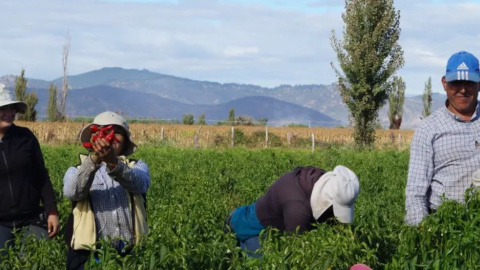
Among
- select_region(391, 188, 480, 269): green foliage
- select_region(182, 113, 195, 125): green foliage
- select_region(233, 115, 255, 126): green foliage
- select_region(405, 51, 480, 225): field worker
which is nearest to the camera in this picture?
select_region(391, 188, 480, 269): green foliage

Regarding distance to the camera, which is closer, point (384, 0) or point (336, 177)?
point (336, 177)

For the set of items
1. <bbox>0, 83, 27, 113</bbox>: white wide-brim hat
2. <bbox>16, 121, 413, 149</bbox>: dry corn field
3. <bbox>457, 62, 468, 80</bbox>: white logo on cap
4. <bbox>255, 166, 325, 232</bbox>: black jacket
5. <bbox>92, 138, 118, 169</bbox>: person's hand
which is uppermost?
<bbox>457, 62, 468, 80</bbox>: white logo on cap

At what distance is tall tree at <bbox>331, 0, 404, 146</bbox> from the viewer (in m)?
44.9

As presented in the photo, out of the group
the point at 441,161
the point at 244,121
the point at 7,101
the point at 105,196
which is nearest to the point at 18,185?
the point at 7,101

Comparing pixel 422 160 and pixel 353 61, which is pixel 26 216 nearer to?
pixel 422 160

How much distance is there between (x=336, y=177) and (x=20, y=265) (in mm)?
1978

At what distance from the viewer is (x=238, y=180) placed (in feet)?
47.4

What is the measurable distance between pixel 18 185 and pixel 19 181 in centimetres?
3

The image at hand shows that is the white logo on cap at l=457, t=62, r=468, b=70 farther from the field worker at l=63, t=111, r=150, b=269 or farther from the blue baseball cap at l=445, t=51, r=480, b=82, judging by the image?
the field worker at l=63, t=111, r=150, b=269

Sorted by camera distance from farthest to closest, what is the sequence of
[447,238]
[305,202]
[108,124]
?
[108,124], [447,238], [305,202]

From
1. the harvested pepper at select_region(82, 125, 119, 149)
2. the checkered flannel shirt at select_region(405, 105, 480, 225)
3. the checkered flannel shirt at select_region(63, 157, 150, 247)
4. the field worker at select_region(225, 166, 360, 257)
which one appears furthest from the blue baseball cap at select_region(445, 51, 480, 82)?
the harvested pepper at select_region(82, 125, 119, 149)

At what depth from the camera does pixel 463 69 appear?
5.74m

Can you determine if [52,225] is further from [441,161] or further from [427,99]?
[427,99]

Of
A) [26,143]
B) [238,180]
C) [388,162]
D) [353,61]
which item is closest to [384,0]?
[353,61]
